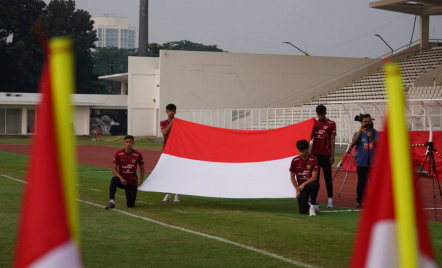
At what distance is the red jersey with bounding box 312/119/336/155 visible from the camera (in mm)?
12359

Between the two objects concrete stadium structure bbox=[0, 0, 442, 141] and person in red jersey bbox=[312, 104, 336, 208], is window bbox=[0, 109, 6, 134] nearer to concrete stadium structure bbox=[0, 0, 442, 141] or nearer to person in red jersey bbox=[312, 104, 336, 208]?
concrete stadium structure bbox=[0, 0, 442, 141]

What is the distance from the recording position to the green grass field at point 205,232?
7.62 meters

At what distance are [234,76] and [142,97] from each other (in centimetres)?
713

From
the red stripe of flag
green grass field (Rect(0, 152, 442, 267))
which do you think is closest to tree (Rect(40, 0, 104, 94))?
the red stripe of flag

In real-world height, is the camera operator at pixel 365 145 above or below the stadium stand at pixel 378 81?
below

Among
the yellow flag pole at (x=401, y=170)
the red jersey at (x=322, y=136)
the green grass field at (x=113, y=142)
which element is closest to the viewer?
the yellow flag pole at (x=401, y=170)

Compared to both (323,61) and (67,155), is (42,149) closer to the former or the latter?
(67,155)

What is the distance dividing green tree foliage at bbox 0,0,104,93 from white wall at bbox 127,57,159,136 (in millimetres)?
10291

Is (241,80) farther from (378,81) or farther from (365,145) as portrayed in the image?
(365,145)

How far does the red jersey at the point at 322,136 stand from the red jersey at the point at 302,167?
0.89 m

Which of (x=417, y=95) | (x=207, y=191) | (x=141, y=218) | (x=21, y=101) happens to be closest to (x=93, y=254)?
(x=141, y=218)

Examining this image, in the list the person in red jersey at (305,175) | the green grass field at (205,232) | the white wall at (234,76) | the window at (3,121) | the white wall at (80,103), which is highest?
the white wall at (234,76)

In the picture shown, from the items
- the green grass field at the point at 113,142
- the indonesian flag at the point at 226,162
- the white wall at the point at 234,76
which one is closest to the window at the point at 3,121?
the green grass field at the point at 113,142

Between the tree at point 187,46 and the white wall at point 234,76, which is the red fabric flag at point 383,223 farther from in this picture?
the tree at point 187,46
